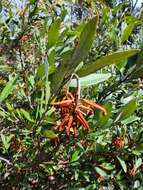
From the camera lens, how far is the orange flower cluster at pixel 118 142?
204 centimetres

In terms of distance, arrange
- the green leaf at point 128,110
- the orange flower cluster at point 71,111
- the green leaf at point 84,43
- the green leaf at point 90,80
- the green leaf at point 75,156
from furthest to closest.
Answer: the green leaf at point 75,156 < the green leaf at point 128,110 < the green leaf at point 90,80 < the orange flower cluster at point 71,111 < the green leaf at point 84,43

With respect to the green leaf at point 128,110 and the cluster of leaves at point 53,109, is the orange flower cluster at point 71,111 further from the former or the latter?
the green leaf at point 128,110

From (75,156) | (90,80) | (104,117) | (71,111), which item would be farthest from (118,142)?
(71,111)

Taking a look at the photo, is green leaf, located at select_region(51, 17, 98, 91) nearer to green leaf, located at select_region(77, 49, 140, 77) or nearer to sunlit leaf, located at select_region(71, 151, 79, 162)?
green leaf, located at select_region(77, 49, 140, 77)

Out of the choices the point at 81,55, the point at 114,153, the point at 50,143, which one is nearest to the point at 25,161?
the point at 50,143

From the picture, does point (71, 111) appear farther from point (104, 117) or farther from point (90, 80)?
point (104, 117)

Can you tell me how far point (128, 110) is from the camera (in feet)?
4.39

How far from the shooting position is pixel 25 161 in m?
1.89

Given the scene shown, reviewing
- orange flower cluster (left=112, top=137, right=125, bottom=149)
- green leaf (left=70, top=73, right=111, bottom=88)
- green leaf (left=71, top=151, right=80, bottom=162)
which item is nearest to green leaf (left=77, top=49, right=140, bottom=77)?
green leaf (left=70, top=73, right=111, bottom=88)

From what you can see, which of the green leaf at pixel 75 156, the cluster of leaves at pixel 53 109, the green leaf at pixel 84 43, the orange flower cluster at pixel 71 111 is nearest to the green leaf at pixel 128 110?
the cluster of leaves at pixel 53 109

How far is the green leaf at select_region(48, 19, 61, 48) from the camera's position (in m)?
1.23

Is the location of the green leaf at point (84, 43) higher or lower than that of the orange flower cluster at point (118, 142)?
higher

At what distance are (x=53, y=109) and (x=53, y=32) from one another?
24cm

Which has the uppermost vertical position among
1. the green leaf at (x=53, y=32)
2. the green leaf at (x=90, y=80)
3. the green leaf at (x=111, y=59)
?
the green leaf at (x=53, y=32)
